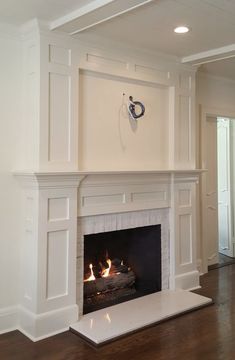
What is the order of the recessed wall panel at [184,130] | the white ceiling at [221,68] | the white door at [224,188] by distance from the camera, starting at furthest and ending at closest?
1. the white door at [224,188]
2. the white ceiling at [221,68]
3. the recessed wall panel at [184,130]

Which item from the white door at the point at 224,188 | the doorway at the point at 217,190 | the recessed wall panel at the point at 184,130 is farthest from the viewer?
the white door at the point at 224,188

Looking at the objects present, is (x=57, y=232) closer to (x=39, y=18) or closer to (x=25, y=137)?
(x=25, y=137)

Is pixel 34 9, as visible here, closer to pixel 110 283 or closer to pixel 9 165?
pixel 9 165

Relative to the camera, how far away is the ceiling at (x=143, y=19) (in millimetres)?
2783

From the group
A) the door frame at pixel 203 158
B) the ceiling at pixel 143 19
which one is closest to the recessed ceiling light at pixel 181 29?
the ceiling at pixel 143 19

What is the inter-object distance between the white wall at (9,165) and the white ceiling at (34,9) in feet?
0.75

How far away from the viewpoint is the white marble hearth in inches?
127

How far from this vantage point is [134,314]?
359 cm

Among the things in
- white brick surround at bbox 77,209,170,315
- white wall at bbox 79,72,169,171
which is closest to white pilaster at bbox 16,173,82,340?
white brick surround at bbox 77,209,170,315

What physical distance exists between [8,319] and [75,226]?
99 cm

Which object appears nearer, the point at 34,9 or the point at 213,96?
the point at 34,9

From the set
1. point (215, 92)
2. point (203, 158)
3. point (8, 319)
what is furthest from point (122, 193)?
point (215, 92)

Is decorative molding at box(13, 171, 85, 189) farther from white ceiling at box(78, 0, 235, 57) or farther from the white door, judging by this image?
the white door

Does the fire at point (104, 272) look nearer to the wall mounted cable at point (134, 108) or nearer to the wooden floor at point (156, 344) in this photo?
the wooden floor at point (156, 344)
